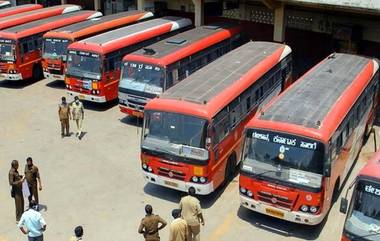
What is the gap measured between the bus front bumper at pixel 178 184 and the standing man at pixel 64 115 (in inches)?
216

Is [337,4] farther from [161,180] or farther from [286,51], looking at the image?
[161,180]

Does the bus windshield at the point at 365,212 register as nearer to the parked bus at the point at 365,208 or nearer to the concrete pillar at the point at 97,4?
the parked bus at the point at 365,208

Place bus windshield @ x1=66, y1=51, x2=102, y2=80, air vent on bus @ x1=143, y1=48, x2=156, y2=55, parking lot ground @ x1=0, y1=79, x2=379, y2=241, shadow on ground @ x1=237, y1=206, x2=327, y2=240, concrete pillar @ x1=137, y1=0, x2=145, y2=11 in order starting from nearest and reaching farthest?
shadow on ground @ x1=237, y1=206, x2=327, y2=240 < parking lot ground @ x1=0, y1=79, x2=379, y2=241 < air vent on bus @ x1=143, y1=48, x2=156, y2=55 < bus windshield @ x1=66, y1=51, x2=102, y2=80 < concrete pillar @ x1=137, y1=0, x2=145, y2=11

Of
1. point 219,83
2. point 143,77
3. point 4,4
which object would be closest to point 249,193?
point 219,83

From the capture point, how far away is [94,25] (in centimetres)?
2389

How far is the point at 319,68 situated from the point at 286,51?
3.46m

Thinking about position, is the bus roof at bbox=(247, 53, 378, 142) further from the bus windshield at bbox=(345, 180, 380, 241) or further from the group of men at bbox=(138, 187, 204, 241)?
the group of men at bbox=(138, 187, 204, 241)

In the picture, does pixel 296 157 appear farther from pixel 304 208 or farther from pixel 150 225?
pixel 150 225

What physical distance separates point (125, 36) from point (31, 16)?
959 cm

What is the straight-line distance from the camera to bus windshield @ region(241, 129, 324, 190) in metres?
11.1

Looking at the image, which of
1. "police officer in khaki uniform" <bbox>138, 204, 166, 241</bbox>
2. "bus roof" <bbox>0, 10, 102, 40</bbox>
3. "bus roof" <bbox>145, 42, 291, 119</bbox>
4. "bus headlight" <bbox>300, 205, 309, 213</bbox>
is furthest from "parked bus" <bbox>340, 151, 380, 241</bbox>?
"bus roof" <bbox>0, 10, 102, 40</bbox>

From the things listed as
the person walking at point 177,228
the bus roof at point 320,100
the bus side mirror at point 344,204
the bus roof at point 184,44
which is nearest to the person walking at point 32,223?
the person walking at point 177,228

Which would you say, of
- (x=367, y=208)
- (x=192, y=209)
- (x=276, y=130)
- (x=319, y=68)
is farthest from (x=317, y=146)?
(x=319, y=68)

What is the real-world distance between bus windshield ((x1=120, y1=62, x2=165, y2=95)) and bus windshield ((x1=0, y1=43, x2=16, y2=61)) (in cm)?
742
